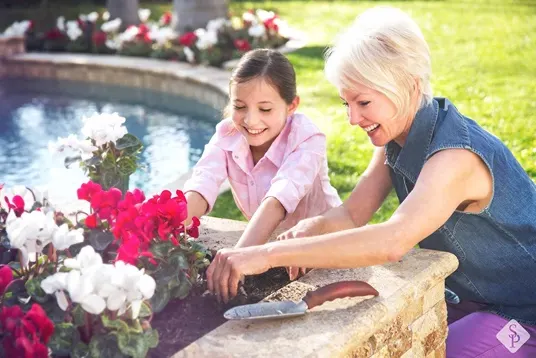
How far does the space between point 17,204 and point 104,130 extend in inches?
31.2

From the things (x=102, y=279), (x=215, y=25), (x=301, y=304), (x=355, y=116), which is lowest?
(x=215, y=25)

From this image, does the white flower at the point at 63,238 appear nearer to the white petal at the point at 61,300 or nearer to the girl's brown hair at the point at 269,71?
the white petal at the point at 61,300

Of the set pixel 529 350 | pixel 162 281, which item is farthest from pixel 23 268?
pixel 529 350

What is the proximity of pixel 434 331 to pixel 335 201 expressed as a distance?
1039 mm

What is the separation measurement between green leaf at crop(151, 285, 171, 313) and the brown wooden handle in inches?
15.3

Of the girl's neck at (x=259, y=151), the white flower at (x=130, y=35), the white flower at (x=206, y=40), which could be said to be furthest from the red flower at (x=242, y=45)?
the girl's neck at (x=259, y=151)

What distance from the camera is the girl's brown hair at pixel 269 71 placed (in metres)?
3.42

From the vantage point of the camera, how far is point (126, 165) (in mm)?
3344

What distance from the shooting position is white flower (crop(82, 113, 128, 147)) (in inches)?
130

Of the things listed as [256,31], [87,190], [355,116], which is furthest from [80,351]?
[256,31]

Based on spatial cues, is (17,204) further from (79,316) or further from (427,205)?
(427,205)

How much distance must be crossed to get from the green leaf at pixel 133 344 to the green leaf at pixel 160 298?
0.33 m

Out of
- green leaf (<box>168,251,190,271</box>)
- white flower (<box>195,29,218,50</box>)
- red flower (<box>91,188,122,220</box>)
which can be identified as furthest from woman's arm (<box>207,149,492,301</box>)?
white flower (<box>195,29,218,50</box>)

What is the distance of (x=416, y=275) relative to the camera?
2.66 m
